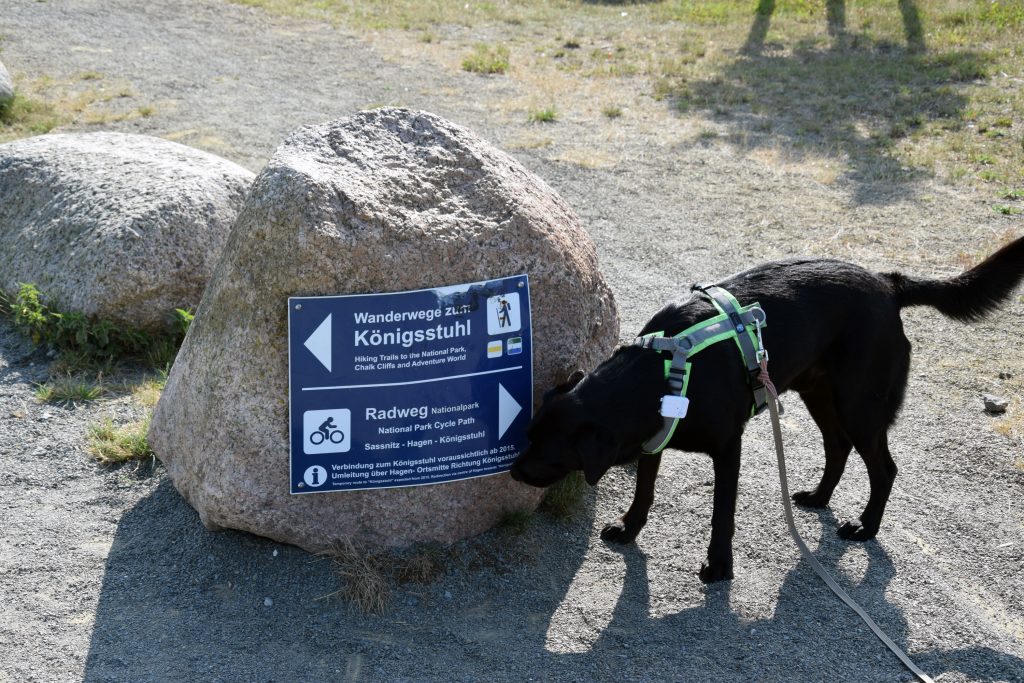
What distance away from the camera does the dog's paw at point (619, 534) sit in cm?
457

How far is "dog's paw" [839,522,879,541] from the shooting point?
15.2 ft

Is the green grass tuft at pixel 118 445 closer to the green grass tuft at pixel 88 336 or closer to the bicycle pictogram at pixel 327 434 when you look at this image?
the green grass tuft at pixel 88 336

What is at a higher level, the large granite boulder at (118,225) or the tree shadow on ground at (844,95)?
the tree shadow on ground at (844,95)

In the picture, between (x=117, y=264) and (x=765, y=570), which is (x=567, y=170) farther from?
(x=765, y=570)

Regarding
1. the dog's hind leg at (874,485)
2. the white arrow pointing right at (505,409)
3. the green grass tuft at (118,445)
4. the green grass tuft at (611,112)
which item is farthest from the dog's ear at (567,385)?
the green grass tuft at (611,112)

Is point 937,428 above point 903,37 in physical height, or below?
below

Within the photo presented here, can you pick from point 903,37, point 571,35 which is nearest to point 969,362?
point 903,37

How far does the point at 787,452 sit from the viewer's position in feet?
17.7

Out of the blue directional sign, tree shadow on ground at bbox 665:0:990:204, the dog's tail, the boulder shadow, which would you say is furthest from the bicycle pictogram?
tree shadow on ground at bbox 665:0:990:204

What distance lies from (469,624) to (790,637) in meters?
1.34

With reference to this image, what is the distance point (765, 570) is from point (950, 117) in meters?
8.30

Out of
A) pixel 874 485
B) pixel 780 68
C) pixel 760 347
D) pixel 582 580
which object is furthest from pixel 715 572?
pixel 780 68

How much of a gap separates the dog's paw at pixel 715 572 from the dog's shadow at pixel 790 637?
0.21 feet

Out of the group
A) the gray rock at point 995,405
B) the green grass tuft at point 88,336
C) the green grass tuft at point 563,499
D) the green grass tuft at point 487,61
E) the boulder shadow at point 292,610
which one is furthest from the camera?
the green grass tuft at point 487,61
